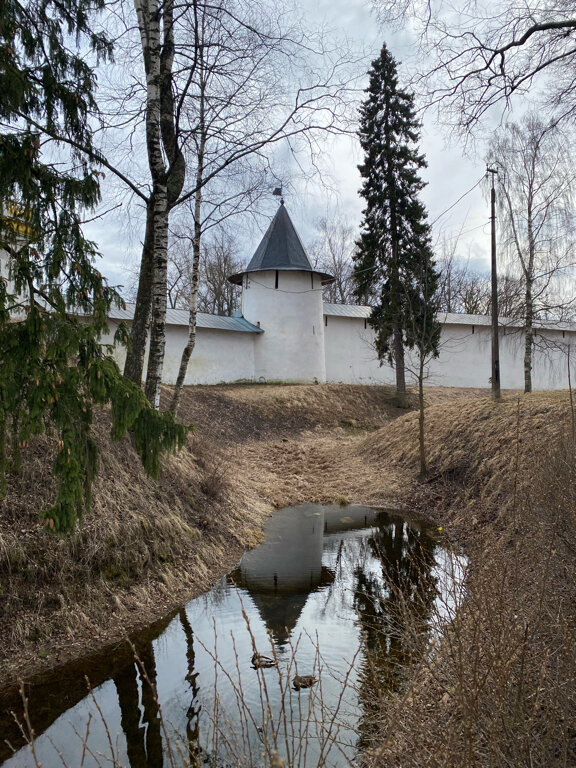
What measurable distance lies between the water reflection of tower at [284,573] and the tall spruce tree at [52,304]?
226 centimetres

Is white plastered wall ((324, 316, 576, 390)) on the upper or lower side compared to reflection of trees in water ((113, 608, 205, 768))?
upper

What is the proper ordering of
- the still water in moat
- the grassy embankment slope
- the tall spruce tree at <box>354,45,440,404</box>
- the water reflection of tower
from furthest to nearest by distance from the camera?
1. the tall spruce tree at <box>354,45,440,404</box>
2. the water reflection of tower
3. the still water in moat
4. the grassy embankment slope

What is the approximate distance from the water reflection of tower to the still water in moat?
23 mm

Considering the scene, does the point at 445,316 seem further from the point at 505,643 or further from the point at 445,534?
the point at 505,643

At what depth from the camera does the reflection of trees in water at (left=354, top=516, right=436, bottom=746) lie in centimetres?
461

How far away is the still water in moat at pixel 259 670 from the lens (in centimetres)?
331

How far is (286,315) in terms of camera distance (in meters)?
22.5

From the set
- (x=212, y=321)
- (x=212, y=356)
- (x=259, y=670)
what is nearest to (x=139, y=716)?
(x=259, y=670)

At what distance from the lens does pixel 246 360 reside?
22.6 metres

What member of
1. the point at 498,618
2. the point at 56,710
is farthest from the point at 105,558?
the point at 498,618

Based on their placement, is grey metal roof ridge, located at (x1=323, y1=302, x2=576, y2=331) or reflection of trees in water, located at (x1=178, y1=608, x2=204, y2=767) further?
grey metal roof ridge, located at (x1=323, y1=302, x2=576, y2=331)

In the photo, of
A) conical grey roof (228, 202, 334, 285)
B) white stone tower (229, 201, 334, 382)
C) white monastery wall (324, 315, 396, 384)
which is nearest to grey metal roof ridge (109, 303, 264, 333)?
white stone tower (229, 201, 334, 382)

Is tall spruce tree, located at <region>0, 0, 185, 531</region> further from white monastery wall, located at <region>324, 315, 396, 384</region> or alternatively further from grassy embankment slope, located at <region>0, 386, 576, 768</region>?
white monastery wall, located at <region>324, 315, 396, 384</region>

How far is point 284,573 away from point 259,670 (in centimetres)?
244
